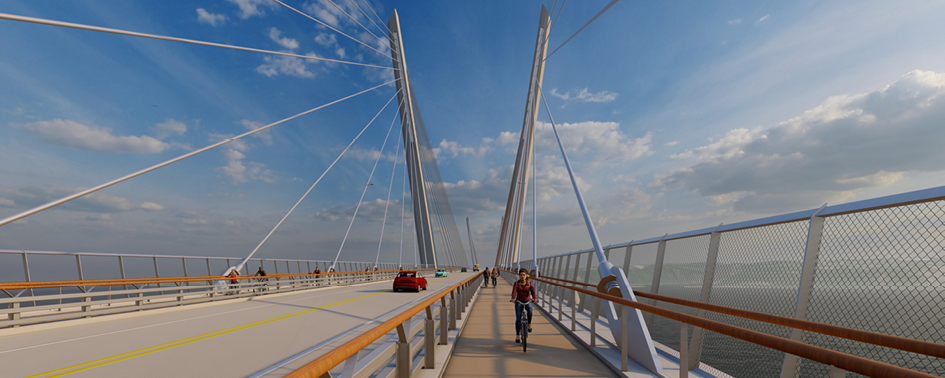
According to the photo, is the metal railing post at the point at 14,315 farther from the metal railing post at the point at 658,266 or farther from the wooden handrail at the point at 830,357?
the wooden handrail at the point at 830,357

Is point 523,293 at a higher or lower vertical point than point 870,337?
lower

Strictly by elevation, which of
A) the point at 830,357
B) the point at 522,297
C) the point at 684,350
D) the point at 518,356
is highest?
the point at 830,357

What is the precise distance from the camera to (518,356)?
633 cm

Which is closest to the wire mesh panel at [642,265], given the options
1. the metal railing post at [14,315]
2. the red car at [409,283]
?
the red car at [409,283]

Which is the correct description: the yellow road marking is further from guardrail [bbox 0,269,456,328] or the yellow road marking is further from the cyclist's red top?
the cyclist's red top

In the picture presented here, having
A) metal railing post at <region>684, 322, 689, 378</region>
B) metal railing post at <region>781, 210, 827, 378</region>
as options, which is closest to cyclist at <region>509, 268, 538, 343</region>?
metal railing post at <region>684, 322, 689, 378</region>

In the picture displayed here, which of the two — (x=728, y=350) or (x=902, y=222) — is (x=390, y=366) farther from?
(x=728, y=350)

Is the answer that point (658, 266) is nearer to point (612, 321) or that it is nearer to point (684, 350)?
point (612, 321)

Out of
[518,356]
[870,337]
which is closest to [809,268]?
[870,337]

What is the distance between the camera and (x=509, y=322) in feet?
33.7

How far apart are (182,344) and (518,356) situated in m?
6.56

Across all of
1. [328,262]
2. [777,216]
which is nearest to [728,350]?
[777,216]

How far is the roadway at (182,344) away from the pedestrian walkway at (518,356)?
2.31 m

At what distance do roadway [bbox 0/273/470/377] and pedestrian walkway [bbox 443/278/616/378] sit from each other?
2307 mm
